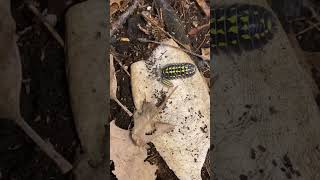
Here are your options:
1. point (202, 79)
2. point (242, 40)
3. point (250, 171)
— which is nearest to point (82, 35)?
point (202, 79)

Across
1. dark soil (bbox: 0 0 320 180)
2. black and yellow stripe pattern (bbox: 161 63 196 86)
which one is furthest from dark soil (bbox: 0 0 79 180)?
black and yellow stripe pattern (bbox: 161 63 196 86)

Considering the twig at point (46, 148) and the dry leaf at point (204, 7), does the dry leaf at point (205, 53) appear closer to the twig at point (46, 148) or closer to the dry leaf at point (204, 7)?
the dry leaf at point (204, 7)

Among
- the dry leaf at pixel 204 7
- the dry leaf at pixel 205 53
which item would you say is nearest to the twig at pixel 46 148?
the dry leaf at pixel 205 53

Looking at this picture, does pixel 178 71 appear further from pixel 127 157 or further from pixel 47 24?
pixel 47 24

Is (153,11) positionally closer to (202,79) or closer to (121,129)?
(202,79)

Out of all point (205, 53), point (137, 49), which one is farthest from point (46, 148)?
point (205, 53)

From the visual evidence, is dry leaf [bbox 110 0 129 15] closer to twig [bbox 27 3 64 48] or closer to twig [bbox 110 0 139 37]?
twig [bbox 110 0 139 37]
